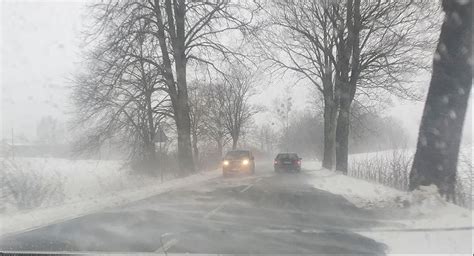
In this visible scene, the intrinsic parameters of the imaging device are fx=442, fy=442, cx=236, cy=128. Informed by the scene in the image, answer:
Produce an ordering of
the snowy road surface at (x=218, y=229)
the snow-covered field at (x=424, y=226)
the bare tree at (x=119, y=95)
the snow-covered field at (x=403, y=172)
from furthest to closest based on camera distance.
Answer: the bare tree at (x=119, y=95), the snow-covered field at (x=403, y=172), the snowy road surface at (x=218, y=229), the snow-covered field at (x=424, y=226)

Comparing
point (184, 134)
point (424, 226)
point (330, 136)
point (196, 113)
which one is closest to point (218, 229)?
point (424, 226)

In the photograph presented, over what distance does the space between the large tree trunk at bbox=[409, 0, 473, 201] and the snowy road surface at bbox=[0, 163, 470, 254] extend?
1.50 metres

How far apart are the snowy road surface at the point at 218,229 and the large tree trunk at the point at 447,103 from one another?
4.92ft

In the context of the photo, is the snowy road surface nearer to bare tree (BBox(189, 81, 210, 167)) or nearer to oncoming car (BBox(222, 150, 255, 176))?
oncoming car (BBox(222, 150, 255, 176))

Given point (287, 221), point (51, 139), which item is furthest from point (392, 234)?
point (51, 139)

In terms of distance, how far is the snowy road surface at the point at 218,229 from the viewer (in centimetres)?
721

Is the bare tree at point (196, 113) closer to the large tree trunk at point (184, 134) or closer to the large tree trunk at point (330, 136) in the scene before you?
the large tree trunk at point (330, 136)

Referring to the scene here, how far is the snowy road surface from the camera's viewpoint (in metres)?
7.21

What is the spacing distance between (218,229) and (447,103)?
18.7ft

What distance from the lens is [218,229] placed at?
344 inches

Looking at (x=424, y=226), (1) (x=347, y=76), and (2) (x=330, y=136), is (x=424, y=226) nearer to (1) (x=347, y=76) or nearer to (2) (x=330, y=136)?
(1) (x=347, y=76)

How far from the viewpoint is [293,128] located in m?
101

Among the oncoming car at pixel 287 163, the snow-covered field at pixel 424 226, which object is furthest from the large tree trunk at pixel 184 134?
the snow-covered field at pixel 424 226

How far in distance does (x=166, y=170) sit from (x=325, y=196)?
19.6 metres
